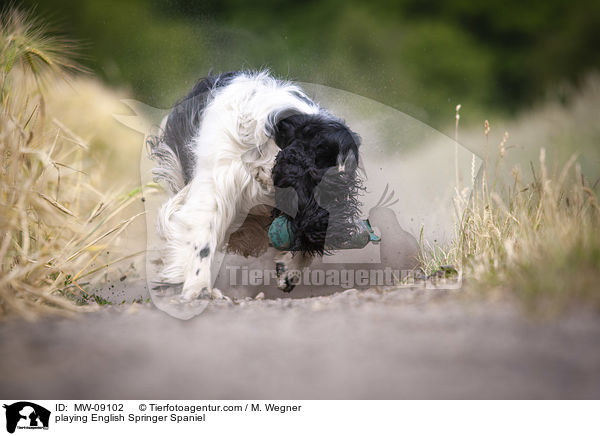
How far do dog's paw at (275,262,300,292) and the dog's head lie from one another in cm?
15

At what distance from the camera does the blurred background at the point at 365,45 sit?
16.3 feet

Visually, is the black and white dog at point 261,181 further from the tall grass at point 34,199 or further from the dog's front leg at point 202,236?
the tall grass at point 34,199

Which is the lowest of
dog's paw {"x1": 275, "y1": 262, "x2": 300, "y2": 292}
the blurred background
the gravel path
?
the gravel path

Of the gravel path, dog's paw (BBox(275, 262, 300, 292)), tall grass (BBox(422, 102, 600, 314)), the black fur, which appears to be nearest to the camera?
the gravel path

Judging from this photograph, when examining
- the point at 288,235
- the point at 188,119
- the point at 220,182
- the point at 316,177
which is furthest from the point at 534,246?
the point at 188,119

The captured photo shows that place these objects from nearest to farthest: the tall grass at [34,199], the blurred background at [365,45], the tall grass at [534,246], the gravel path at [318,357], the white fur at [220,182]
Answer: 1. the gravel path at [318,357]
2. the tall grass at [534,246]
3. the tall grass at [34,199]
4. the white fur at [220,182]
5. the blurred background at [365,45]

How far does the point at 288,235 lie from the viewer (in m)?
2.72

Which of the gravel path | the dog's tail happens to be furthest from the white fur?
the gravel path

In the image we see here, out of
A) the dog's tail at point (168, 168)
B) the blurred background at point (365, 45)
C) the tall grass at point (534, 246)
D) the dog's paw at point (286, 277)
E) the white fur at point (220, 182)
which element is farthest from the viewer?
the blurred background at point (365, 45)

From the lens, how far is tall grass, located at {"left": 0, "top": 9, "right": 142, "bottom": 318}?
2.08 m

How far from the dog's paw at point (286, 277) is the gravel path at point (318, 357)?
0.94 metres
